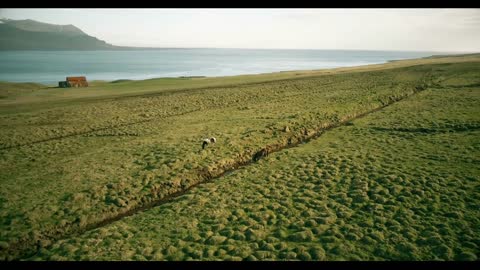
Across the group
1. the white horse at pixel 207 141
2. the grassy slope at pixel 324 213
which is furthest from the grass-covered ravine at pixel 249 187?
the white horse at pixel 207 141

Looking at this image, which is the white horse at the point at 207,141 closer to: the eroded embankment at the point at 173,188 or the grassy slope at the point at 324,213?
the eroded embankment at the point at 173,188

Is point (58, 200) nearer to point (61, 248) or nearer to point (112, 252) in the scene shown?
point (61, 248)

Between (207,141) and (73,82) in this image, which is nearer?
(207,141)

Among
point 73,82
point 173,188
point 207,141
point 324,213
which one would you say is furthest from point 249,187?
point 73,82

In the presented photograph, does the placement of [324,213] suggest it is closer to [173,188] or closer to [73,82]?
[173,188]

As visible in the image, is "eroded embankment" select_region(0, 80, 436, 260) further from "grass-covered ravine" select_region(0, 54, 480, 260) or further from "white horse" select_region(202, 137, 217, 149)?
"white horse" select_region(202, 137, 217, 149)

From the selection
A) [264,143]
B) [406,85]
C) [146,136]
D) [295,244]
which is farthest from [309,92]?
[295,244]
